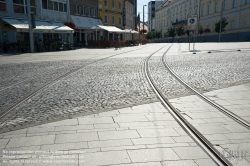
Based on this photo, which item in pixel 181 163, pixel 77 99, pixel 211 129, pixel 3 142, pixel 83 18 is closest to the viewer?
pixel 181 163

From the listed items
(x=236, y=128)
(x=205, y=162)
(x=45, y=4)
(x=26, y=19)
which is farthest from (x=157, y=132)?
(x=45, y=4)

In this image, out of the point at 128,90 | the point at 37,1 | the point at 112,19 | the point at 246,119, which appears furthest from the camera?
the point at 112,19

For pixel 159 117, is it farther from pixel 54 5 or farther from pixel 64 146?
pixel 54 5

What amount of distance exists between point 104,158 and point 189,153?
1125 mm

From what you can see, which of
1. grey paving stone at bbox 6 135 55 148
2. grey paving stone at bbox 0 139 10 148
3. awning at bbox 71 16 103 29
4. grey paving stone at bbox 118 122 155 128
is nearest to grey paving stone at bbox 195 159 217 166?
grey paving stone at bbox 118 122 155 128

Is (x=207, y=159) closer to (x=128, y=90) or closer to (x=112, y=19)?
(x=128, y=90)

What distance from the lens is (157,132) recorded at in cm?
374

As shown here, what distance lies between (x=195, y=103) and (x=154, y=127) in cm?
183

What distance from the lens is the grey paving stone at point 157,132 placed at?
362 cm

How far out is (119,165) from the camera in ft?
9.11

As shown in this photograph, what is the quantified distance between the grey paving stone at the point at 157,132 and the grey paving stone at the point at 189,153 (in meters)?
0.48

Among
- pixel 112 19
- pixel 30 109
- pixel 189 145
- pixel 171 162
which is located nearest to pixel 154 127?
pixel 189 145

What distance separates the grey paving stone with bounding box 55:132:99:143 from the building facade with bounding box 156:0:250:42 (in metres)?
48.0

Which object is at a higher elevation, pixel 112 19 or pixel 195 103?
pixel 112 19
